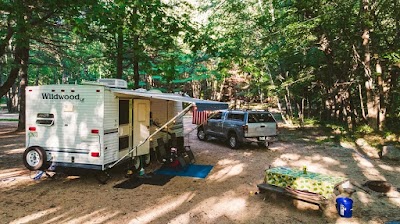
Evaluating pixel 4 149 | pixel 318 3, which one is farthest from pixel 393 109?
pixel 4 149

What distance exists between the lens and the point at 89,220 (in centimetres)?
546

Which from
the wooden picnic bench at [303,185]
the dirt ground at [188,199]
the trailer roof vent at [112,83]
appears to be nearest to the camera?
the dirt ground at [188,199]

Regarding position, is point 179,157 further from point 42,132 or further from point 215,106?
point 42,132

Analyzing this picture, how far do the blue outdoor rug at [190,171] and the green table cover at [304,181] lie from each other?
2613 millimetres

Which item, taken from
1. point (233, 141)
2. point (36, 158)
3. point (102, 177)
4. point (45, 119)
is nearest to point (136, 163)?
point (102, 177)

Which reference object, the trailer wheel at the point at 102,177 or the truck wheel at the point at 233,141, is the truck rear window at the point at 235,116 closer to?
the truck wheel at the point at 233,141

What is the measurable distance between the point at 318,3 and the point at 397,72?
271 inches

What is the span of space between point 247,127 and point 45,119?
779 centimetres

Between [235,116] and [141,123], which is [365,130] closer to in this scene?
[235,116]

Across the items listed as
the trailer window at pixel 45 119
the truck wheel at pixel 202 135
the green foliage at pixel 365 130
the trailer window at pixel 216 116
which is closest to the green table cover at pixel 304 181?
the trailer window at pixel 45 119

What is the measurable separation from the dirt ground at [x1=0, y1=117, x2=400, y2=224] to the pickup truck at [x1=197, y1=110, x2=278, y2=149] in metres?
1.98

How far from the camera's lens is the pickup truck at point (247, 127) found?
12.6m

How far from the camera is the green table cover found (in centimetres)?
580

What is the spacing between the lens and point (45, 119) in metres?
7.63
